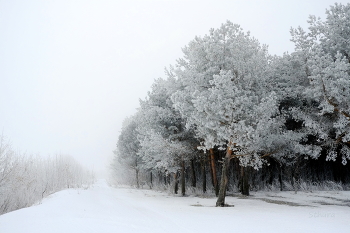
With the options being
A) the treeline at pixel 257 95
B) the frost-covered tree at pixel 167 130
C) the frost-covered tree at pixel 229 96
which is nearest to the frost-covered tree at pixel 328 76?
the treeline at pixel 257 95

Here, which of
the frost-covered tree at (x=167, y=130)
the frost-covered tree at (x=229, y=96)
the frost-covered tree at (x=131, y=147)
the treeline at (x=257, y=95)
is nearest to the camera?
the frost-covered tree at (x=229, y=96)

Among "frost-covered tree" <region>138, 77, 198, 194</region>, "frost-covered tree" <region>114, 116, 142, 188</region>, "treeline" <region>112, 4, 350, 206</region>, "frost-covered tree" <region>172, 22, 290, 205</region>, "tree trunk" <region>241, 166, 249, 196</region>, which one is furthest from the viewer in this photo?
"frost-covered tree" <region>114, 116, 142, 188</region>

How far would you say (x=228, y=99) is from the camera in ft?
33.9

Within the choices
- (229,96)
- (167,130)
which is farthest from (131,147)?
(229,96)

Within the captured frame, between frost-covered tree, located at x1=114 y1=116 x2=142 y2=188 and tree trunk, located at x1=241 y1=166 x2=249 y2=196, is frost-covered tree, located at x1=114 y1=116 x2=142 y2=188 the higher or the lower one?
the higher one

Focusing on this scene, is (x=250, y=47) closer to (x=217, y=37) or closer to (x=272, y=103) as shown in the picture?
(x=217, y=37)

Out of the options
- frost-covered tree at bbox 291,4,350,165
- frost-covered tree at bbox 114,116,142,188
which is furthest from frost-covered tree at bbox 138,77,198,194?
frost-covered tree at bbox 114,116,142,188

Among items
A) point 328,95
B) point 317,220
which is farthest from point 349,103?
point 317,220

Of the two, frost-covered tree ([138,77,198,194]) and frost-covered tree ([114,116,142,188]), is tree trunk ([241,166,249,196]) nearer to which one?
frost-covered tree ([138,77,198,194])

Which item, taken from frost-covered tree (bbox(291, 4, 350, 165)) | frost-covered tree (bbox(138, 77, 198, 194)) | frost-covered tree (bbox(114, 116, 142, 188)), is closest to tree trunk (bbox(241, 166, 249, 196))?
frost-covered tree (bbox(138, 77, 198, 194))

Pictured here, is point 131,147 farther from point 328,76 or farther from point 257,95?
point 328,76

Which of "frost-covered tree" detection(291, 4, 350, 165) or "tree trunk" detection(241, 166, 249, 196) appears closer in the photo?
"frost-covered tree" detection(291, 4, 350, 165)

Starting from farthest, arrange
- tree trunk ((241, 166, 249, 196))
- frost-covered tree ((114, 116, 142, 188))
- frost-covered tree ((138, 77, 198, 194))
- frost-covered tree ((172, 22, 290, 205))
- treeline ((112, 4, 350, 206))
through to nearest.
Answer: frost-covered tree ((114, 116, 142, 188)), tree trunk ((241, 166, 249, 196)), frost-covered tree ((138, 77, 198, 194)), treeline ((112, 4, 350, 206)), frost-covered tree ((172, 22, 290, 205))

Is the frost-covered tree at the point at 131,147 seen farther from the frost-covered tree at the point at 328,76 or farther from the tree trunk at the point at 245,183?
the frost-covered tree at the point at 328,76
